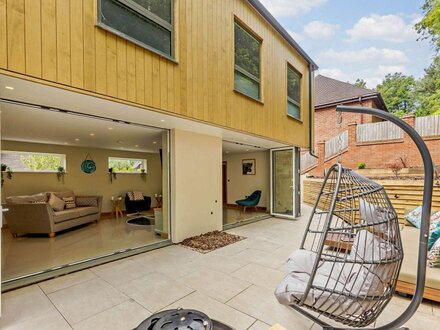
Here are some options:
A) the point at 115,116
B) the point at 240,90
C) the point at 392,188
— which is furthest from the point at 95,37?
the point at 392,188

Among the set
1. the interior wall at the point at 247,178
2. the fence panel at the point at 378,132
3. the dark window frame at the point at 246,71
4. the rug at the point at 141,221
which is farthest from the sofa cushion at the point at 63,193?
the fence panel at the point at 378,132

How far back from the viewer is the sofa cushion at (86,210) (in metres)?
5.68

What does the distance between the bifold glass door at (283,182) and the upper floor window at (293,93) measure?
119cm

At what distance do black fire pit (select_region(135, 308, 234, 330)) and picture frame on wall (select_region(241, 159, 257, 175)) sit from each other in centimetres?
734

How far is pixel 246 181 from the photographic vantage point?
342 inches

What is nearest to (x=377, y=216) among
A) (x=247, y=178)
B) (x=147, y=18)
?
(x=147, y=18)

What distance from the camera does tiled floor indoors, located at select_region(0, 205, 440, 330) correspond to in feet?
6.76

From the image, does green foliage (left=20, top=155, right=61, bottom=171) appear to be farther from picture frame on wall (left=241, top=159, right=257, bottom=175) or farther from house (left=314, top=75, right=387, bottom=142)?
house (left=314, top=75, right=387, bottom=142)

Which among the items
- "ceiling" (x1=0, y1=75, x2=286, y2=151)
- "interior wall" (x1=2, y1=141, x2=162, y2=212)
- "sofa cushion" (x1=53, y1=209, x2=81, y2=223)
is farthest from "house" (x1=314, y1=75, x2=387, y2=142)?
"sofa cushion" (x1=53, y1=209, x2=81, y2=223)

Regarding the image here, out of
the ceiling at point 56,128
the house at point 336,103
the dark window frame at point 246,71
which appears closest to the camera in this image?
the ceiling at point 56,128

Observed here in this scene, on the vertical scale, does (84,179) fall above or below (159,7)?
below

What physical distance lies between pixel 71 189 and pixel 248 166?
6.04 meters

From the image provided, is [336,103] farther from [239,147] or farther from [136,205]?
[136,205]

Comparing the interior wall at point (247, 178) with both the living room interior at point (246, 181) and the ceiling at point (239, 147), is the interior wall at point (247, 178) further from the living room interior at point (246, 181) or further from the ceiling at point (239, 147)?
the ceiling at point (239, 147)
